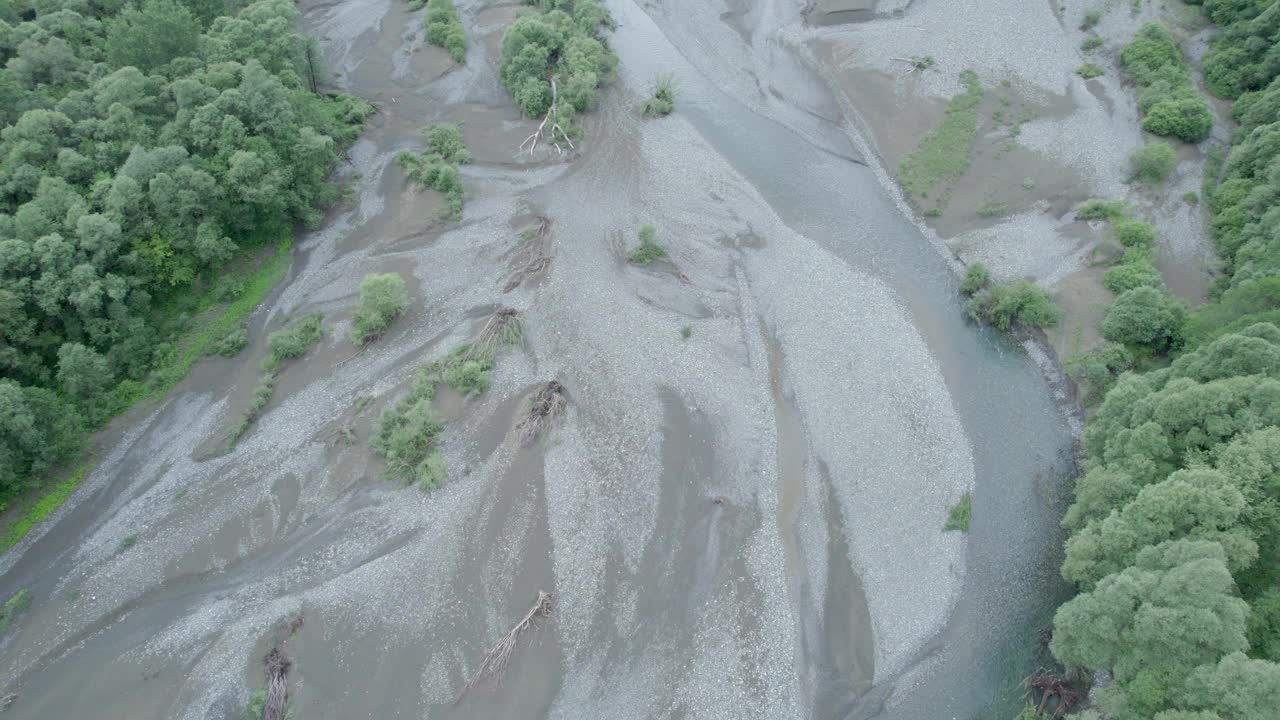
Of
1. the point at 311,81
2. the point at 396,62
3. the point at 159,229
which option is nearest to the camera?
the point at 159,229

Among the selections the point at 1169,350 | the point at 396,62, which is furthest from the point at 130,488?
the point at 1169,350

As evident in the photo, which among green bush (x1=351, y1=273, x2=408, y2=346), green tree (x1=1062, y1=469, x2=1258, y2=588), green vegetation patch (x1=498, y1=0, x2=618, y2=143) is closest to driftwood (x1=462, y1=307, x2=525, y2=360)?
green bush (x1=351, y1=273, x2=408, y2=346)

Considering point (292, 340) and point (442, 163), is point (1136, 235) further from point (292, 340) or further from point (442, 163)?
point (292, 340)

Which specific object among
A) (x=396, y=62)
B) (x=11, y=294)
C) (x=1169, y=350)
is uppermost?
(x=396, y=62)

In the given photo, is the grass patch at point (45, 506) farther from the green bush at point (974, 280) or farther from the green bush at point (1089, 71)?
the green bush at point (1089, 71)

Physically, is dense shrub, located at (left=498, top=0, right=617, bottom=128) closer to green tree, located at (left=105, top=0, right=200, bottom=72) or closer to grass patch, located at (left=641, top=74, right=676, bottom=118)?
grass patch, located at (left=641, top=74, right=676, bottom=118)

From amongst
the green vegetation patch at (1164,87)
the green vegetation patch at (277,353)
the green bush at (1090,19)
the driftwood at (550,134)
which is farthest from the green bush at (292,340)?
the green bush at (1090,19)

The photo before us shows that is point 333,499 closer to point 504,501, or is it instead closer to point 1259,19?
point 504,501

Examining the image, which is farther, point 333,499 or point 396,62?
point 396,62

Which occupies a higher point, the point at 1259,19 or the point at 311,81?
the point at 311,81
